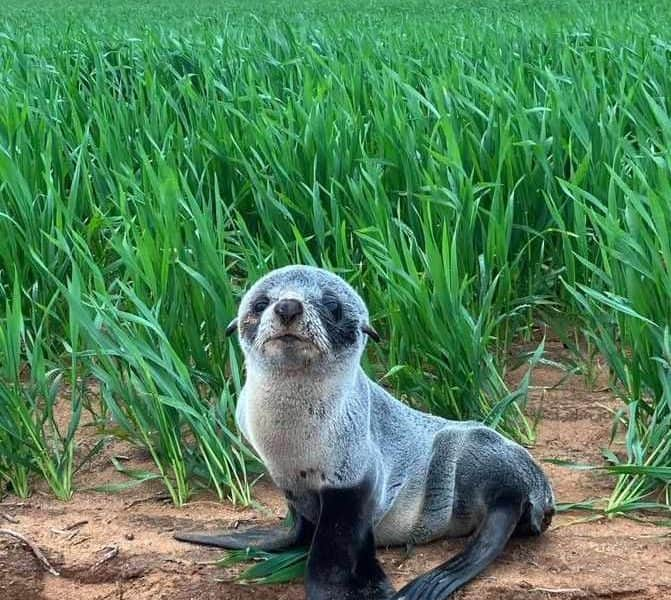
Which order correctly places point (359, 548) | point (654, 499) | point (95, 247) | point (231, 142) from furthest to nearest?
1. point (231, 142)
2. point (95, 247)
3. point (654, 499)
4. point (359, 548)

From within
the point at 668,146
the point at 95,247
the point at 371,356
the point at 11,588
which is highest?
the point at 668,146

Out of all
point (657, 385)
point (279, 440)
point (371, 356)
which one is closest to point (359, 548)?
point (279, 440)

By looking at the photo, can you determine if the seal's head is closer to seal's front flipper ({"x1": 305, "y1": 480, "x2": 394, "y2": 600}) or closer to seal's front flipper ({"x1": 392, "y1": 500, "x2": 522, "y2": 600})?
seal's front flipper ({"x1": 305, "y1": 480, "x2": 394, "y2": 600})

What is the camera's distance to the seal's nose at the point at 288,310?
2.26 meters

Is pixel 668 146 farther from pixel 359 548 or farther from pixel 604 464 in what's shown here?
pixel 359 548

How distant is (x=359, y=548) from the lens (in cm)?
240

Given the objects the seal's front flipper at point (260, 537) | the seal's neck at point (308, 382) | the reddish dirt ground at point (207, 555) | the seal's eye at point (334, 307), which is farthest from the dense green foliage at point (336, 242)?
the seal's eye at point (334, 307)

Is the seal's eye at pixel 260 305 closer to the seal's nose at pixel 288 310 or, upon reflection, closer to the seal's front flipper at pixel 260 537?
the seal's nose at pixel 288 310

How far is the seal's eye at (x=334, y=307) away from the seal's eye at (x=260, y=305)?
0.12 meters

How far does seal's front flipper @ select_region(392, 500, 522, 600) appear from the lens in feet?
7.75

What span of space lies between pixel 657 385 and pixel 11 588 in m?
1.57

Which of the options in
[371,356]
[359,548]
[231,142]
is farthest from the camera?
[231,142]

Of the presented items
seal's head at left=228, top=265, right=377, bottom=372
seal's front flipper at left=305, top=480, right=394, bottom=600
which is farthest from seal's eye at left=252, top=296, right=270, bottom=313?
seal's front flipper at left=305, top=480, right=394, bottom=600

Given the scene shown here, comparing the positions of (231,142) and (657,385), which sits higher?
(231,142)
